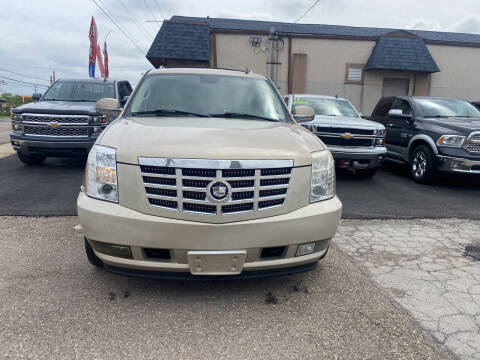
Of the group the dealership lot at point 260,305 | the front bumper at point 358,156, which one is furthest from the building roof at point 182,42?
the dealership lot at point 260,305

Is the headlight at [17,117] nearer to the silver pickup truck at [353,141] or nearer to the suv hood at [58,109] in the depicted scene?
the suv hood at [58,109]

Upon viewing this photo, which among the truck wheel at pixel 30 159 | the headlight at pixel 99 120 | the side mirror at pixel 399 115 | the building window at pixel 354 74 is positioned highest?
the building window at pixel 354 74

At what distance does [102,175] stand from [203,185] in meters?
0.74

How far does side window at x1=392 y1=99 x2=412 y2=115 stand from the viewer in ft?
27.6

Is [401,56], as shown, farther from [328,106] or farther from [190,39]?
[328,106]

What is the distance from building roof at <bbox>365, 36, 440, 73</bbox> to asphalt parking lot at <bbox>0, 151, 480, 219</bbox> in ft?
31.5

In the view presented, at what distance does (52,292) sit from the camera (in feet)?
9.68

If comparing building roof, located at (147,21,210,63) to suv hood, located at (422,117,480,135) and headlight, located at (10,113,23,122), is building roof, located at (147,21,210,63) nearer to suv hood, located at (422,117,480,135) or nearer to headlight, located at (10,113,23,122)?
headlight, located at (10,113,23,122)

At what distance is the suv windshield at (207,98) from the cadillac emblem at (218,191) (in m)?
1.40

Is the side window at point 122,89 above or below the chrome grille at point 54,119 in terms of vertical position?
above

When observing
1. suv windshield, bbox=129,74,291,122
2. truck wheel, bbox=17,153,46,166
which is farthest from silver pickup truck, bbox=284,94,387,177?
truck wheel, bbox=17,153,46,166

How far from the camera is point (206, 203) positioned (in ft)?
8.20

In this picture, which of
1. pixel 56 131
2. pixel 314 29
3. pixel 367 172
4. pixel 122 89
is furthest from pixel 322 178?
pixel 314 29

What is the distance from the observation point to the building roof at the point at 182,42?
633 inches
